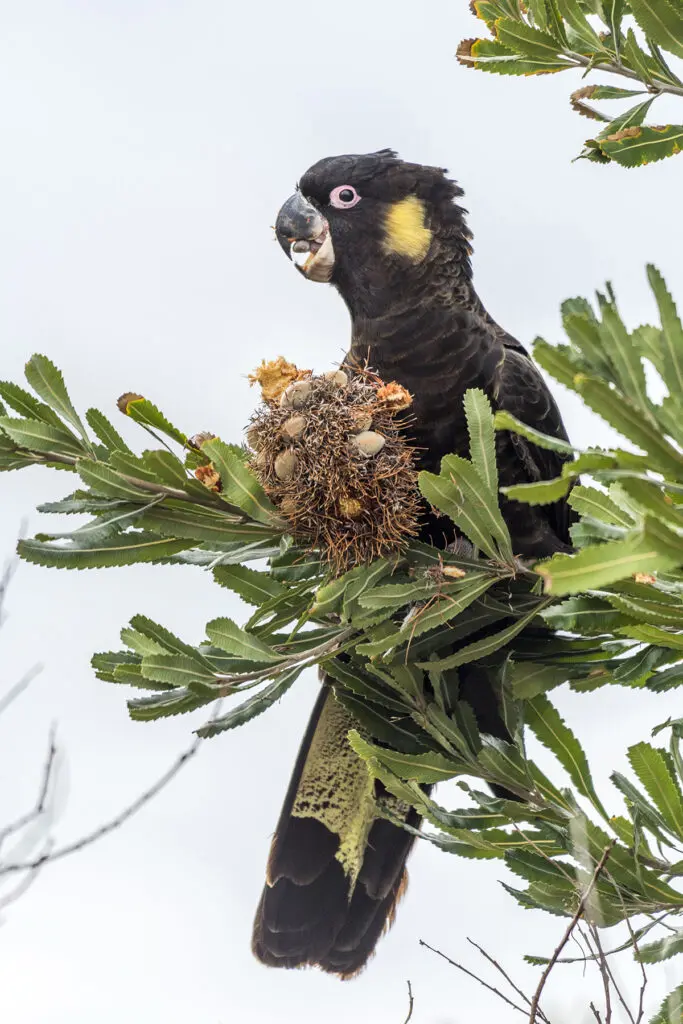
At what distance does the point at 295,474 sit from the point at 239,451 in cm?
24

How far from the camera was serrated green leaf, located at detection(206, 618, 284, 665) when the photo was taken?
→ 207 centimetres

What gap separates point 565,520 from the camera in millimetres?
3113

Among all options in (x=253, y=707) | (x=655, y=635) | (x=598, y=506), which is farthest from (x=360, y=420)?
(x=655, y=635)

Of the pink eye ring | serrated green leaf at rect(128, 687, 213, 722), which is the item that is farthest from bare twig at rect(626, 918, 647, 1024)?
the pink eye ring

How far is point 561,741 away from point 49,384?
138 cm

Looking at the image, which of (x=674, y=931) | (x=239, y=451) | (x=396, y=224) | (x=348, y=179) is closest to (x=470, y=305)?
(x=396, y=224)

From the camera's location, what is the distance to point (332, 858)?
2.89 meters

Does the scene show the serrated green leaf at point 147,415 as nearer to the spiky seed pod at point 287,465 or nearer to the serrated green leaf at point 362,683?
the spiky seed pod at point 287,465

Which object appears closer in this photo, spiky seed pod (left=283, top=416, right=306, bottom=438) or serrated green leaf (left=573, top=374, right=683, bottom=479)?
serrated green leaf (left=573, top=374, right=683, bottom=479)

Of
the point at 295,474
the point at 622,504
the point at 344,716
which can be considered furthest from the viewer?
the point at 344,716

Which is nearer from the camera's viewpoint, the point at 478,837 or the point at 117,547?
the point at 117,547

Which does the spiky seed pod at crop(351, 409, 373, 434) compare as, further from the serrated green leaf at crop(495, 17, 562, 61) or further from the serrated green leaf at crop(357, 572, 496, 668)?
the serrated green leaf at crop(495, 17, 562, 61)

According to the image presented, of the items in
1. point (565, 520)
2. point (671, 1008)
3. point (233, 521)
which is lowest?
point (671, 1008)

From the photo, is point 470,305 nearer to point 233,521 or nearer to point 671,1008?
point 233,521
